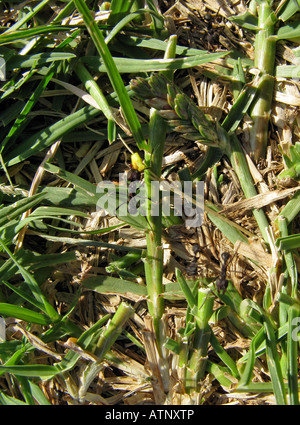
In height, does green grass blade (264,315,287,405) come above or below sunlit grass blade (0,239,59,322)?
below

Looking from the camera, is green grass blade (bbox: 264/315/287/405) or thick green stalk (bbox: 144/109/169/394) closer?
green grass blade (bbox: 264/315/287/405)

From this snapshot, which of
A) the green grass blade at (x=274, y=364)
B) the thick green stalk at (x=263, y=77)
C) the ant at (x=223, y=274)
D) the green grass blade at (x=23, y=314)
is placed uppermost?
the thick green stalk at (x=263, y=77)

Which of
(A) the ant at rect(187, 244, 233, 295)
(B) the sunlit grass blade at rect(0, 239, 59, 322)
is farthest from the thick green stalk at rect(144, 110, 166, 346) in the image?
(B) the sunlit grass blade at rect(0, 239, 59, 322)

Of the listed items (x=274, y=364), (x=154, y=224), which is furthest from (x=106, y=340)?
(x=274, y=364)

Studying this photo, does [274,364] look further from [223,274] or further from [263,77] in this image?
[263,77]

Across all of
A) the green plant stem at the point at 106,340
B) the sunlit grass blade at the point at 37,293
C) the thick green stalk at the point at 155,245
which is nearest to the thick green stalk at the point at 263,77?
the thick green stalk at the point at 155,245

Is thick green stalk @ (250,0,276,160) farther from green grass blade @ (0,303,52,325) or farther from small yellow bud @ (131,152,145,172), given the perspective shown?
green grass blade @ (0,303,52,325)

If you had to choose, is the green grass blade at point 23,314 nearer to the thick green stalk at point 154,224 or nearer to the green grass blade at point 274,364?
the thick green stalk at point 154,224

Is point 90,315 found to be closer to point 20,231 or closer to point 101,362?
point 101,362

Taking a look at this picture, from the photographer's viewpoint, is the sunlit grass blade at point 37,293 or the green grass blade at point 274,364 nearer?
the green grass blade at point 274,364
